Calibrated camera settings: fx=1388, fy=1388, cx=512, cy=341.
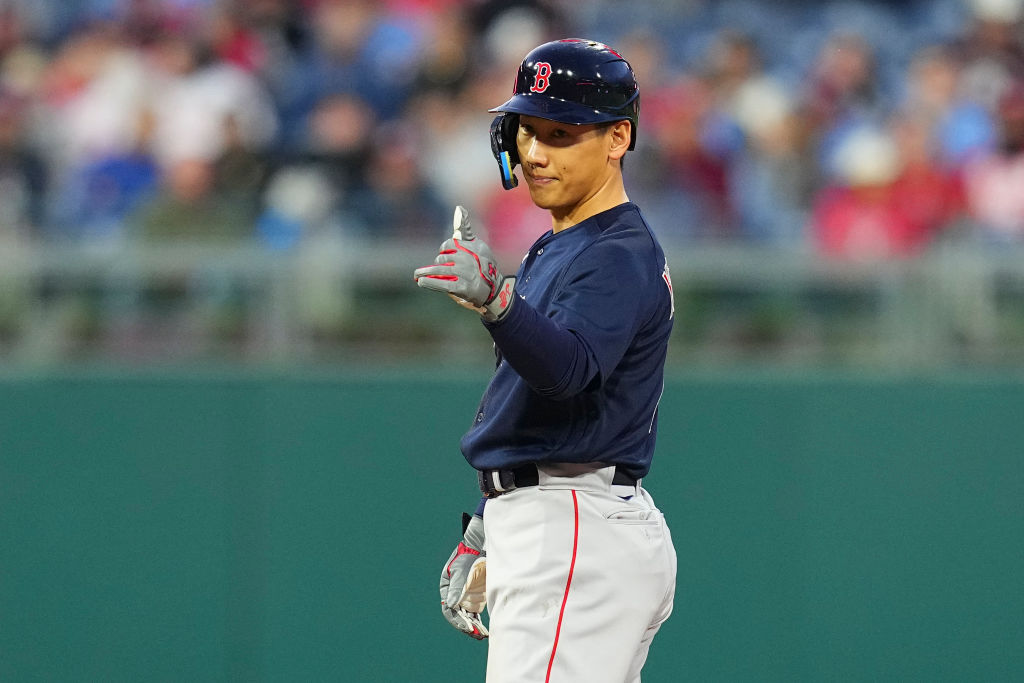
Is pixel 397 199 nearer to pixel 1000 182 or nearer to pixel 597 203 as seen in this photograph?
pixel 1000 182

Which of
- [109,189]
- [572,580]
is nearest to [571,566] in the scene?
[572,580]

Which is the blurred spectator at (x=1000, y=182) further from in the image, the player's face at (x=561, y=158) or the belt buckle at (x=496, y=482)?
the belt buckle at (x=496, y=482)

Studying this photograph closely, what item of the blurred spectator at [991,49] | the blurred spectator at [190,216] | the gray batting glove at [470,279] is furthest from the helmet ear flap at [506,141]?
the blurred spectator at [991,49]

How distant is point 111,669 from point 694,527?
6.99 ft

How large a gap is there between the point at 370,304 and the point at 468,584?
76.8 inches

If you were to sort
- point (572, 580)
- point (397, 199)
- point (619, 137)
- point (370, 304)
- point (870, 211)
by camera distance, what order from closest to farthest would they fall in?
Result: point (572, 580) → point (619, 137) → point (370, 304) → point (397, 199) → point (870, 211)

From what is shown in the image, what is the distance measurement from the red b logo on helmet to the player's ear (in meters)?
0.16

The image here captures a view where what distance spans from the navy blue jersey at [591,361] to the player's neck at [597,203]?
0.03 meters

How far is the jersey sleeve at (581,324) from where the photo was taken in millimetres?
2465

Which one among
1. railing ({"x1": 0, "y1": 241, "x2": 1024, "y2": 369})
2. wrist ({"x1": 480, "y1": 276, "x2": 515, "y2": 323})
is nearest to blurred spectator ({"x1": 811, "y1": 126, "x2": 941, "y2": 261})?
railing ({"x1": 0, "y1": 241, "x2": 1024, "y2": 369})

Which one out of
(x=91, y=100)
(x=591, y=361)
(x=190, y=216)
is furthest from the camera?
(x=91, y=100)

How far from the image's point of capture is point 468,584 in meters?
3.12

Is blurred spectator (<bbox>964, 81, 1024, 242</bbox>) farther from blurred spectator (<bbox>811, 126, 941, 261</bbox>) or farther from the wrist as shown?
the wrist

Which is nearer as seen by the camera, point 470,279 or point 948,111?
point 470,279
